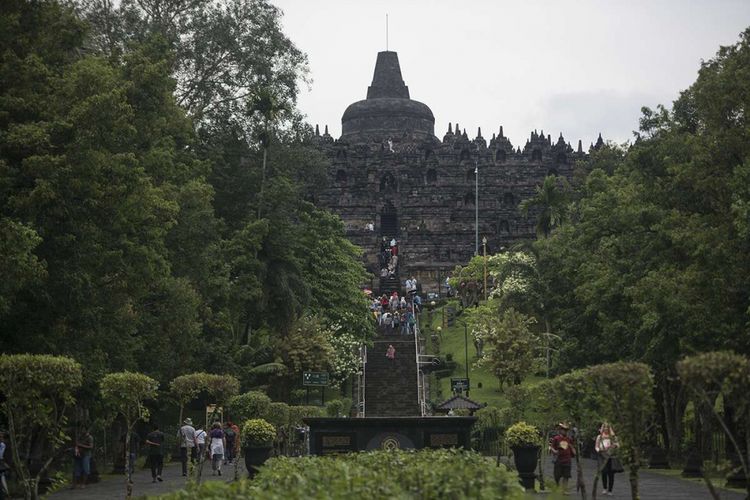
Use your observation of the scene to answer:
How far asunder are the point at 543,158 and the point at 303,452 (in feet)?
223

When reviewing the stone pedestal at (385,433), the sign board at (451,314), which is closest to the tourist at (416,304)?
the sign board at (451,314)

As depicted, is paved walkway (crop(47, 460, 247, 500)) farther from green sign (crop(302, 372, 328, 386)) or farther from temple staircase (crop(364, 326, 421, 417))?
temple staircase (crop(364, 326, 421, 417))

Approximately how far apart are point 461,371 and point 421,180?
149 ft

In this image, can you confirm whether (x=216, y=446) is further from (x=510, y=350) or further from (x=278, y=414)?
(x=510, y=350)

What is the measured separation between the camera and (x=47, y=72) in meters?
30.1

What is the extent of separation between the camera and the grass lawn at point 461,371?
55875mm

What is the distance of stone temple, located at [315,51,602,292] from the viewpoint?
93625 millimetres

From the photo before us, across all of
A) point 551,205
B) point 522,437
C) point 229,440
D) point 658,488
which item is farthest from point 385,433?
point 551,205

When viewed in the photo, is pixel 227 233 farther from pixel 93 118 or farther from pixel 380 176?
pixel 380 176

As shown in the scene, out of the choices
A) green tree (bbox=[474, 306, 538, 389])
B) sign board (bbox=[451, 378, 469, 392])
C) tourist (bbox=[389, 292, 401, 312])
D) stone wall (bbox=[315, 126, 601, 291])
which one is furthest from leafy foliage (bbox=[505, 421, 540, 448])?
stone wall (bbox=[315, 126, 601, 291])

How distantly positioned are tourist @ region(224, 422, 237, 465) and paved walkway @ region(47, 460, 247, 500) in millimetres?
1006

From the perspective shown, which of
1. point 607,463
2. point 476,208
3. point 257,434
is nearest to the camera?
point 607,463

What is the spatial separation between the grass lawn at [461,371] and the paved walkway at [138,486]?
1863cm

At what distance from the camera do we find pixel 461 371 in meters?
61.2
